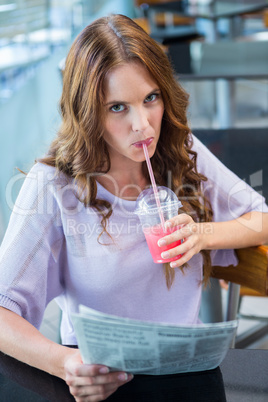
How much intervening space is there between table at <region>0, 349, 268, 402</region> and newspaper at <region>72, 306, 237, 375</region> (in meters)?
0.08

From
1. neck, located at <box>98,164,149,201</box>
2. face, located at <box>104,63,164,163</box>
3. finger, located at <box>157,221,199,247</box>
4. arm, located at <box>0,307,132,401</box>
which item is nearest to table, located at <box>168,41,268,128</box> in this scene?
neck, located at <box>98,164,149,201</box>

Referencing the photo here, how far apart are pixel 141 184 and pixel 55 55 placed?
8.81 ft

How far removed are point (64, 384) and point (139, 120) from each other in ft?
1.56

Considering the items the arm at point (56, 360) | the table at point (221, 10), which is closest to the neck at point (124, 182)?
the arm at point (56, 360)

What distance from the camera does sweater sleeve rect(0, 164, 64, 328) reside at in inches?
36.3

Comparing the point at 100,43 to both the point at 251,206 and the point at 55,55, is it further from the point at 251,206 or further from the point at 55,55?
the point at 55,55

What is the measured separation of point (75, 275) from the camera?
3.36 feet

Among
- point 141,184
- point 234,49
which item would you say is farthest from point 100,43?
point 234,49

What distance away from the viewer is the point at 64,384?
0.77 m

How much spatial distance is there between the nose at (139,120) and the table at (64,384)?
0.43 metres

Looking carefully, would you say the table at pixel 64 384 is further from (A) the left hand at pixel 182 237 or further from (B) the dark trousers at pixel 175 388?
(A) the left hand at pixel 182 237

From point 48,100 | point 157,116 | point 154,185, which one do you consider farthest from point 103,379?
point 48,100

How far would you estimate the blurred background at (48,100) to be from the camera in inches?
65.7

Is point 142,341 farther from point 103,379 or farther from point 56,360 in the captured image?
point 56,360
